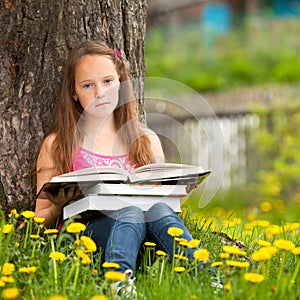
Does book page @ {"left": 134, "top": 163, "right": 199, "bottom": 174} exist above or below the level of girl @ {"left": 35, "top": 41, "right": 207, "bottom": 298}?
below

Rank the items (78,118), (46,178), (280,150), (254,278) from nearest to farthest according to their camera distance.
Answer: (254,278) < (46,178) < (78,118) < (280,150)

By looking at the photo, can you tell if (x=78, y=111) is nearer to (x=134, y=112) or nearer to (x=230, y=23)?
(x=134, y=112)

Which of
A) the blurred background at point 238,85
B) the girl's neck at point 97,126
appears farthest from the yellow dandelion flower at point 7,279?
the blurred background at point 238,85

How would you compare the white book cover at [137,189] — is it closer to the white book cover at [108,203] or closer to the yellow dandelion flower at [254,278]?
the white book cover at [108,203]

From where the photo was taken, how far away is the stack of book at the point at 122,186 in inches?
110

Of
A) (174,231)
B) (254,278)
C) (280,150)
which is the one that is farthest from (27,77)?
(280,150)

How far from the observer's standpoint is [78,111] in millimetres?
3277

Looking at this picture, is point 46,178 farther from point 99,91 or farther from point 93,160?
point 99,91

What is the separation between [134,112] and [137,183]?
605 mm

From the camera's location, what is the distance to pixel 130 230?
2.77 metres

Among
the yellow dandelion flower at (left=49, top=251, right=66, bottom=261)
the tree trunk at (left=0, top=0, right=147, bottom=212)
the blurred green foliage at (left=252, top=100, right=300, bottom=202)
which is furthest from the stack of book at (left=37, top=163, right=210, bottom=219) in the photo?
the blurred green foliage at (left=252, top=100, right=300, bottom=202)

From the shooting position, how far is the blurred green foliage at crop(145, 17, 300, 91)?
36.9ft

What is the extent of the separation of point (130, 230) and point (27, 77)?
914mm

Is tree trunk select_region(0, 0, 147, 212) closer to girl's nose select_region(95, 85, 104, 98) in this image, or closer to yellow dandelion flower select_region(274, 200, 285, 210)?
girl's nose select_region(95, 85, 104, 98)
